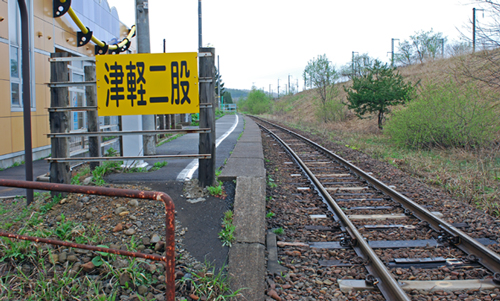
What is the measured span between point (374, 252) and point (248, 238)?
4.54 ft

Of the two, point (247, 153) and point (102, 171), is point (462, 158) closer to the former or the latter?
Answer: point (247, 153)

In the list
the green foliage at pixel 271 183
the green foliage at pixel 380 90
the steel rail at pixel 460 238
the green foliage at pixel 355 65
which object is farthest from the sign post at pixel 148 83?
the green foliage at pixel 355 65

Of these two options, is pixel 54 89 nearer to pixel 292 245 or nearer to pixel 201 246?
pixel 201 246

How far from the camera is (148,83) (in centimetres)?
480

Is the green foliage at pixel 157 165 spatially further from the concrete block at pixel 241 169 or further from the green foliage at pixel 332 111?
the green foliage at pixel 332 111

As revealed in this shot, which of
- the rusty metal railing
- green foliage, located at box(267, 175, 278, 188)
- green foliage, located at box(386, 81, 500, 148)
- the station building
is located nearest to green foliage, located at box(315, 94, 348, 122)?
green foliage, located at box(386, 81, 500, 148)

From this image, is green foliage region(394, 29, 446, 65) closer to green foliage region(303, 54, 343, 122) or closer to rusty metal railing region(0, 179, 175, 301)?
green foliage region(303, 54, 343, 122)

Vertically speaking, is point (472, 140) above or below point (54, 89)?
below

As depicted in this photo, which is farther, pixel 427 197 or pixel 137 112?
pixel 427 197

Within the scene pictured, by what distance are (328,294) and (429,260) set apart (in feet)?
4.45

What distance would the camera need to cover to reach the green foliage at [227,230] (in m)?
3.89

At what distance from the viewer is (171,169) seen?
6.57m

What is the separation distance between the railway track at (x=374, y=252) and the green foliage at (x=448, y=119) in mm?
6604

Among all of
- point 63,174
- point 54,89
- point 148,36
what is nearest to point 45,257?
point 63,174
